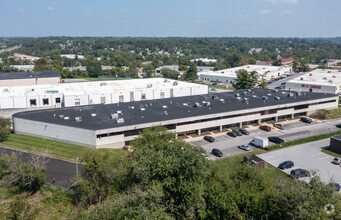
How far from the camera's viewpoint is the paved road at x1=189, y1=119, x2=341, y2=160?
43.1 m

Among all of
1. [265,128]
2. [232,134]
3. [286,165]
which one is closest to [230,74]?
[265,128]

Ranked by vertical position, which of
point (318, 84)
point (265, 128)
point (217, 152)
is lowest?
point (217, 152)

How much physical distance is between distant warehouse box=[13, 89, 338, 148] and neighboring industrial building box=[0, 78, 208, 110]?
Result: 8359 mm

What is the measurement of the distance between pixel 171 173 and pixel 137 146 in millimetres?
10416

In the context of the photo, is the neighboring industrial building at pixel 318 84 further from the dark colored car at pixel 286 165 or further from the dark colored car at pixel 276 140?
the dark colored car at pixel 286 165

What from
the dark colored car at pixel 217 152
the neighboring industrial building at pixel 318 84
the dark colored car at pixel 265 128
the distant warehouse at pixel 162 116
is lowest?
the dark colored car at pixel 217 152

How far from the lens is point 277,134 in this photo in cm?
4928

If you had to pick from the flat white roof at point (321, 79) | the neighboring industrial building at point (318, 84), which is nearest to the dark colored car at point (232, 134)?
the neighboring industrial building at point (318, 84)

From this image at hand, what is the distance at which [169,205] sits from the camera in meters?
23.1

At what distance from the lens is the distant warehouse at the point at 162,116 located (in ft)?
138

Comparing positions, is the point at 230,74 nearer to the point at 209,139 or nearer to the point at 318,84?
the point at 318,84

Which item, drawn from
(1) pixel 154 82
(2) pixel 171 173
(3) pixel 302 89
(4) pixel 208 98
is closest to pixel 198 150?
(2) pixel 171 173

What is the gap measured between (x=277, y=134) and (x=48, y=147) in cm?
3878

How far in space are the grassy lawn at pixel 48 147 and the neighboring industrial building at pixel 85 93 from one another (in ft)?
50.3
